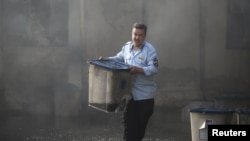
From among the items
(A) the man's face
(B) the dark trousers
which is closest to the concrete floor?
(B) the dark trousers

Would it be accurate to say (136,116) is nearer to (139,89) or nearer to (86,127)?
(139,89)

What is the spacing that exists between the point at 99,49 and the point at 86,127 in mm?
1777

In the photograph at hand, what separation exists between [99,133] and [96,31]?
244cm

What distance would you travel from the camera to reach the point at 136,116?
688 cm

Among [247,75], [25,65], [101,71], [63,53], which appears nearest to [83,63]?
[63,53]

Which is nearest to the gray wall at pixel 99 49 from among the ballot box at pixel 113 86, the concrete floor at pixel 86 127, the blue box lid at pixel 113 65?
the concrete floor at pixel 86 127

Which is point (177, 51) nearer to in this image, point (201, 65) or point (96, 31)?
point (201, 65)

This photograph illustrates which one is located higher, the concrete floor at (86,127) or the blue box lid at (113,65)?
the blue box lid at (113,65)

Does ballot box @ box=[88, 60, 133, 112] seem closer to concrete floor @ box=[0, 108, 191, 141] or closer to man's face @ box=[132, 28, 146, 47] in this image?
man's face @ box=[132, 28, 146, 47]

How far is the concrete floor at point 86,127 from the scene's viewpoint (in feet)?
31.1

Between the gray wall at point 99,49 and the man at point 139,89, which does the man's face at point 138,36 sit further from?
the gray wall at point 99,49

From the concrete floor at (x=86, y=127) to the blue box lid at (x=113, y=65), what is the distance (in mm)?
2556

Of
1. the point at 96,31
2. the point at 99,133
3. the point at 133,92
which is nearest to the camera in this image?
the point at 133,92

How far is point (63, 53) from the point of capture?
38.2 feet
